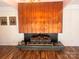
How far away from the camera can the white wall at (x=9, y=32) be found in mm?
7699

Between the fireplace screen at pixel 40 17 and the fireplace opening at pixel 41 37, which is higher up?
the fireplace screen at pixel 40 17

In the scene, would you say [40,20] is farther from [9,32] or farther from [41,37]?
[9,32]

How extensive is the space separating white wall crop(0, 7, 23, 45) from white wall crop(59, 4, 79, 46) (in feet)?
9.12

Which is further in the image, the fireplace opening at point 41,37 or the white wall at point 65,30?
the white wall at point 65,30

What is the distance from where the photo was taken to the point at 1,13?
772 cm

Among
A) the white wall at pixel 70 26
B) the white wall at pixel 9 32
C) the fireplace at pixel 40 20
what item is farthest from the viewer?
the white wall at pixel 9 32

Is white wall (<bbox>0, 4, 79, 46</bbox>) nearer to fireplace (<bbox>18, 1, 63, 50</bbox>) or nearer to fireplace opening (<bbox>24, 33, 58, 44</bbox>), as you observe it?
fireplace opening (<bbox>24, 33, 58, 44</bbox>)

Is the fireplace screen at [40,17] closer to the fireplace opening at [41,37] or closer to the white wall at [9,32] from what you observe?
the fireplace opening at [41,37]

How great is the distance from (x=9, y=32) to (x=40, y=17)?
2224 millimetres

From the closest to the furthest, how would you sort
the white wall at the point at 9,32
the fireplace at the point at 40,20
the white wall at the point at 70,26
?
the fireplace at the point at 40,20 → the white wall at the point at 70,26 → the white wall at the point at 9,32

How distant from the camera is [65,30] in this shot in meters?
7.59

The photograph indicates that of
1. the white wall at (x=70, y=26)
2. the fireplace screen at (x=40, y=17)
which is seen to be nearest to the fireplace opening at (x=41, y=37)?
the fireplace screen at (x=40, y=17)

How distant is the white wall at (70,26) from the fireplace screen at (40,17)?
460mm

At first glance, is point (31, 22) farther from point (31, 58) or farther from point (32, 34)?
point (31, 58)
